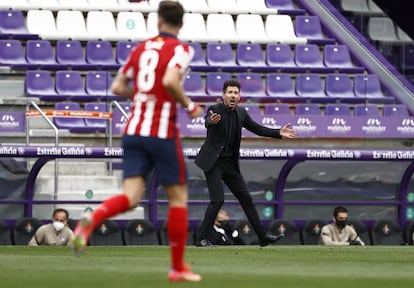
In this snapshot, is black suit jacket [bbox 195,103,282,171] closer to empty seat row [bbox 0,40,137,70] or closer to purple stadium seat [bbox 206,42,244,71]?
empty seat row [bbox 0,40,137,70]

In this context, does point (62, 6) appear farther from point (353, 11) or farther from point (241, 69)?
point (353, 11)

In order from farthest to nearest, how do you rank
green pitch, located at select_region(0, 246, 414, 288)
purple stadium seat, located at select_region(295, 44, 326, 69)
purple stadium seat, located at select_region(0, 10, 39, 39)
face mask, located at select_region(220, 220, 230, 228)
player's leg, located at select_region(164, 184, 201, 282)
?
purple stadium seat, located at select_region(295, 44, 326, 69), purple stadium seat, located at select_region(0, 10, 39, 39), face mask, located at select_region(220, 220, 230, 228), player's leg, located at select_region(164, 184, 201, 282), green pitch, located at select_region(0, 246, 414, 288)

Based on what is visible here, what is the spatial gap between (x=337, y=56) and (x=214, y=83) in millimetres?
3345

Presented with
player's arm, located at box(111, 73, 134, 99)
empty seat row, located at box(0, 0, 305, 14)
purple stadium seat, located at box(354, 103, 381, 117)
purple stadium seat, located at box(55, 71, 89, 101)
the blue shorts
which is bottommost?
the blue shorts

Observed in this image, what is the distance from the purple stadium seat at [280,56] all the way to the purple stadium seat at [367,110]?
122 inches

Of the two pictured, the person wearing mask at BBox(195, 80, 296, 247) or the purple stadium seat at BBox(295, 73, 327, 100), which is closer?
the person wearing mask at BBox(195, 80, 296, 247)

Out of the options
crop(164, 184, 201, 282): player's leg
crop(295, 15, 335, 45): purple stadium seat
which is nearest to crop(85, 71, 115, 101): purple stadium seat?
crop(295, 15, 335, 45): purple stadium seat

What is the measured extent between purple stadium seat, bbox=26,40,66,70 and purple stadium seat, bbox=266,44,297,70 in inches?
170

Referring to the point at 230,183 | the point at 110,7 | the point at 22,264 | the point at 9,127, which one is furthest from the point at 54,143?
the point at 22,264

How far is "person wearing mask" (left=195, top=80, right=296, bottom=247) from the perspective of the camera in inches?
567

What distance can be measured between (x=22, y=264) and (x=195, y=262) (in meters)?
1.74

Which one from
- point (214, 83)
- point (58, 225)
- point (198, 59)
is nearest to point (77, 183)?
point (58, 225)

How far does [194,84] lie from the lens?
75.6 ft

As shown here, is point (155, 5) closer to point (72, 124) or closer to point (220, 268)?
point (72, 124)
